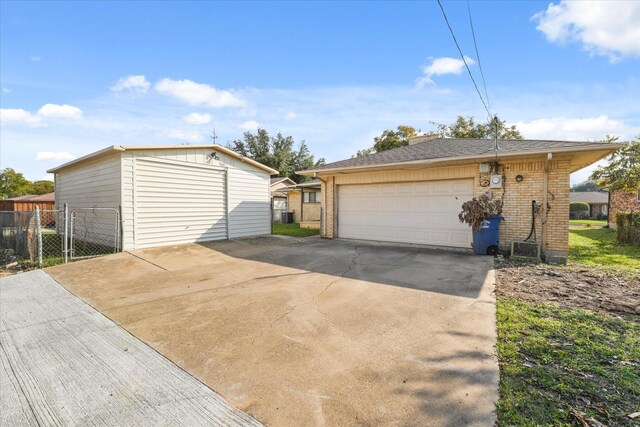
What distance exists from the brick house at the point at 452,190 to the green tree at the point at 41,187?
54.9 m

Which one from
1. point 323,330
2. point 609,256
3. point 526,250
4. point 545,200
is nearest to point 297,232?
point 526,250

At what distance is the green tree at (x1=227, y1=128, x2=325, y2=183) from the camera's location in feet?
125

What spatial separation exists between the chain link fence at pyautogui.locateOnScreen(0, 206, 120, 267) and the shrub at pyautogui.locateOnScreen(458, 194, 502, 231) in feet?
31.4

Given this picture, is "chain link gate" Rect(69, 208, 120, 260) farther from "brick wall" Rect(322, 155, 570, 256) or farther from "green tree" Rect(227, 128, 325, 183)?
"green tree" Rect(227, 128, 325, 183)

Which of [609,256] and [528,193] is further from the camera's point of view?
[609,256]

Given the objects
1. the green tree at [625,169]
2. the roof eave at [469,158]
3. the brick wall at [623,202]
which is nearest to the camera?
the roof eave at [469,158]

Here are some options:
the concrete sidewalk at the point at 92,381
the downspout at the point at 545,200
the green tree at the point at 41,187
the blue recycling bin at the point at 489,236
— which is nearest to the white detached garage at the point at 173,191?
the concrete sidewalk at the point at 92,381

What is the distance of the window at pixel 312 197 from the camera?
19797 mm

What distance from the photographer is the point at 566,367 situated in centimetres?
259

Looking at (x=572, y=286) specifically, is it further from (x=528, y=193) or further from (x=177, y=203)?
(x=177, y=203)

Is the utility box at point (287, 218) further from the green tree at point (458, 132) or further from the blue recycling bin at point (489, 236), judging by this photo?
the blue recycling bin at point (489, 236)

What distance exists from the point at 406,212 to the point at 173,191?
758cm

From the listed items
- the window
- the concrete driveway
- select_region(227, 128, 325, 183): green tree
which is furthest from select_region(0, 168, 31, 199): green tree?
the concrete driveway

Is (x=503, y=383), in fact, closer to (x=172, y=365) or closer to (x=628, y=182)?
(x=172, y=365)
